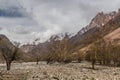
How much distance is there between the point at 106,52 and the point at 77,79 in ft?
Answer: 396

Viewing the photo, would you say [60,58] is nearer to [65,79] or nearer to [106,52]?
[106,52]

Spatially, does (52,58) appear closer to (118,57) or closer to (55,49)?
(55,49)

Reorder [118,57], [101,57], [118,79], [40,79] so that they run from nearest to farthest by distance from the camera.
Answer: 1. [40,79]
2. [118,79]
3. [118,57]
4. [101,57]

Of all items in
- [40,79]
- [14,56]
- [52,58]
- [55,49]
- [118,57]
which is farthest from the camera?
[55,49]

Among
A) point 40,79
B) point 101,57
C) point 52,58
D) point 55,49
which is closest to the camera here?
point 40,79

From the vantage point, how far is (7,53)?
94.1 m

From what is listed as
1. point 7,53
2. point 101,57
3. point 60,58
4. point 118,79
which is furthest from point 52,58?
point 118,79

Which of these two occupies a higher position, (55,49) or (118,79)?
(55,49)

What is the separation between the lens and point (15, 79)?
50000 millimetres

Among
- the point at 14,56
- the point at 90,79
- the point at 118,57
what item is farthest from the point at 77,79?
the point at 118,57

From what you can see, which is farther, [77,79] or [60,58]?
[60,58]

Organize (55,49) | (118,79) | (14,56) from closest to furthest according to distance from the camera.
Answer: (118,79)
(14,56)
(55,49)

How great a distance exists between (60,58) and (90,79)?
456ft

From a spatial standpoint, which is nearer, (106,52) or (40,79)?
(40,79)
